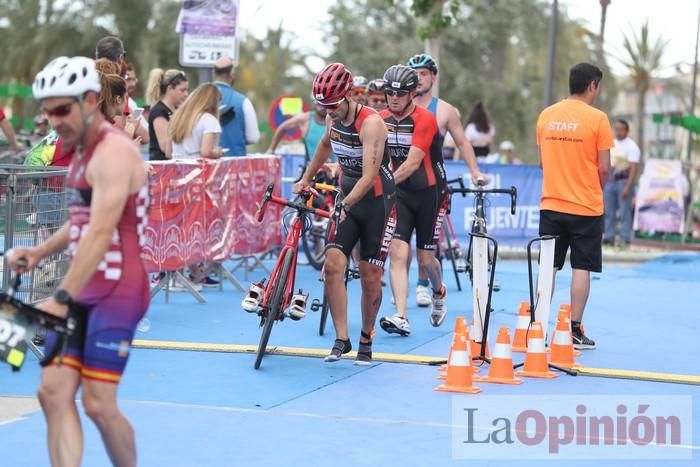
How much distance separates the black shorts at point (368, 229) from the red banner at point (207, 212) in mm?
2593

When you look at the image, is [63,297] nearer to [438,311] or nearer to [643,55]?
Answer: [438,311]

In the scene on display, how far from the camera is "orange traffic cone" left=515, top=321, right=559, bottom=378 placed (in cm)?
848

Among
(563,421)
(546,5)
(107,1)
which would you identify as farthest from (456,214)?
(546,5)

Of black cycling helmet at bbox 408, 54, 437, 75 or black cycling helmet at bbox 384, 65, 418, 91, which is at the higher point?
black cycling helmet at bbox 408, 54, 437, 75

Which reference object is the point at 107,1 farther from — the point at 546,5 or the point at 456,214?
the point at 456,214

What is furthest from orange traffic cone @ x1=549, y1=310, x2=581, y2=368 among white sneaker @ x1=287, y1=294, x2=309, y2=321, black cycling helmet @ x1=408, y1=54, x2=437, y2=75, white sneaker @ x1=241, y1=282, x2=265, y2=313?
black cycling helmet @ x1=408, y1=54, x2=437, y2=75

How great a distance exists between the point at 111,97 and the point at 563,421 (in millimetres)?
3577

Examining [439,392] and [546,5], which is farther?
[546,5]

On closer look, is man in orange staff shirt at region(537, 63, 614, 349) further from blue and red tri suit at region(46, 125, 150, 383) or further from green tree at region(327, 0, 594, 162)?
green tree at region(327, 0, 594, 162)

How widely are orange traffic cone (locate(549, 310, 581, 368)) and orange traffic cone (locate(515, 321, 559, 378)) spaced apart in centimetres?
41

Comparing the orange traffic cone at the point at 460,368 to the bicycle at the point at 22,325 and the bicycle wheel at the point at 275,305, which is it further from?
the bicycle at the point at 22,325

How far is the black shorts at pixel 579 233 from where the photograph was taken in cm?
971

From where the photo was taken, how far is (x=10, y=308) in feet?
15.6

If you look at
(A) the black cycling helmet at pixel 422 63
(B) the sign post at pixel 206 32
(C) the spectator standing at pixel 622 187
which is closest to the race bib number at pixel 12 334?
(A) the black cycling helmet at pixel 422 63
